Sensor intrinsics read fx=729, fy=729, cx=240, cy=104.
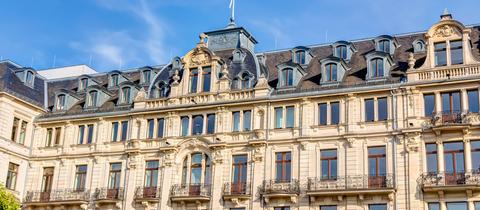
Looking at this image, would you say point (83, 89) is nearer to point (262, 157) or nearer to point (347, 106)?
point (262, 157)

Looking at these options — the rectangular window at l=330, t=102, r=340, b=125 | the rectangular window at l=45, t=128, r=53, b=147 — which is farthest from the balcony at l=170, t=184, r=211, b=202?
the rectangular window at l=45, t=128, r=53, b=147

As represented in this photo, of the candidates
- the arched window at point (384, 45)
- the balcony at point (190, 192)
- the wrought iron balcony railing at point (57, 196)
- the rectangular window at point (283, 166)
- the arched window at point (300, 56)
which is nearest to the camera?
the rectangular window at point (283, 166)

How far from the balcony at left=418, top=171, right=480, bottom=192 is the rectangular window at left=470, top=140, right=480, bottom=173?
472 millimetres

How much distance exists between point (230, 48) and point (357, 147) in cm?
1316

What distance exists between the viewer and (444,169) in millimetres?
38938

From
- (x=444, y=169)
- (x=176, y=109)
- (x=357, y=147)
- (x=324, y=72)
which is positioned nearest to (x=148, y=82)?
(x=176, y=109)

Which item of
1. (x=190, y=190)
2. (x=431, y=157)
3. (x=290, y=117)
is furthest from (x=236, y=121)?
(x=431, y=157)

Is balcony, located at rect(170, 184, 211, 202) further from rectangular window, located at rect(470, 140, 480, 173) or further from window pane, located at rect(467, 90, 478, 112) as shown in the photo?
window pane, located at rect(467, 90, 478, 112)

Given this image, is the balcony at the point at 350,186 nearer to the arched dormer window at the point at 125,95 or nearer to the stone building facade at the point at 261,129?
the stone building facade at the point at 261,129

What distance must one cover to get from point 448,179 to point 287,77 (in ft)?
39.1

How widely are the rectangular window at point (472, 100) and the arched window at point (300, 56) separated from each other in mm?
11243

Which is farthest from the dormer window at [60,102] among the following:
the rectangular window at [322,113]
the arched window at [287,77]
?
the rectangular window at [322,113]

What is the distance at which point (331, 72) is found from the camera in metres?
44.0

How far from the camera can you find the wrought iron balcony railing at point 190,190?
4391 centimetres
